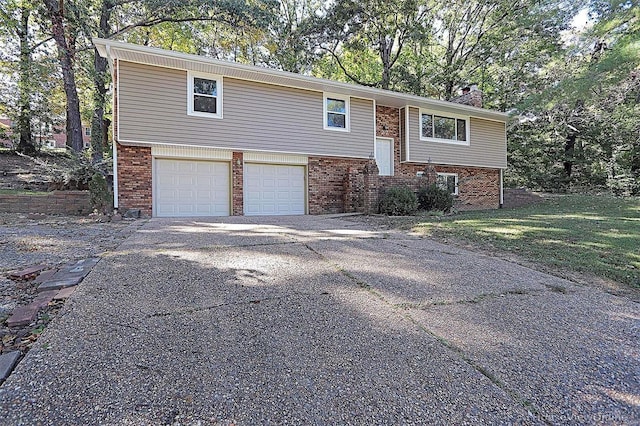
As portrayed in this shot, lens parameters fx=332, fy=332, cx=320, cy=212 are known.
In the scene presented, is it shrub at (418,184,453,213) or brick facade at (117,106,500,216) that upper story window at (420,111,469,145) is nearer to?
brick facade at (117,106,500,216)

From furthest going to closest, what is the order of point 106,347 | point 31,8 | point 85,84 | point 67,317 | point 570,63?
1. point 85,84
2. point 570,63
3. point 31,8
4. point 67,317
5. point 106,347

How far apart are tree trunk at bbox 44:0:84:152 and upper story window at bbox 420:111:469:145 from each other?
12.7m

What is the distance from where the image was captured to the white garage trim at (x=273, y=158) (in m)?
10.1

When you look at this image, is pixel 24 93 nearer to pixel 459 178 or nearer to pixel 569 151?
pixel 459 178

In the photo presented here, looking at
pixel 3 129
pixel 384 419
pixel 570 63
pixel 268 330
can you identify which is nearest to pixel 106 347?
pixel 268 330

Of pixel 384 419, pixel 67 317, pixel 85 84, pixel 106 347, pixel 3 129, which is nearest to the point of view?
pixel 384 419

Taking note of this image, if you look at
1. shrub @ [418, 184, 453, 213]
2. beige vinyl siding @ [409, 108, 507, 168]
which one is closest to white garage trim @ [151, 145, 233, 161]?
shrub @ [418, 184, 453, 213]

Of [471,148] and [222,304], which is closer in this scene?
[222,304]

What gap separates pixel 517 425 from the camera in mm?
1404

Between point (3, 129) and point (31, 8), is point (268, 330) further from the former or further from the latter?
point (3, 129)

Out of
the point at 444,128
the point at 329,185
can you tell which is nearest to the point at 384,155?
the point at 329,185

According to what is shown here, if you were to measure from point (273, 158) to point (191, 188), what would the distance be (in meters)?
2.62

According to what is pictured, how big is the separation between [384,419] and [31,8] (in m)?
17.2

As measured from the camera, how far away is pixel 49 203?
26.9 feet
